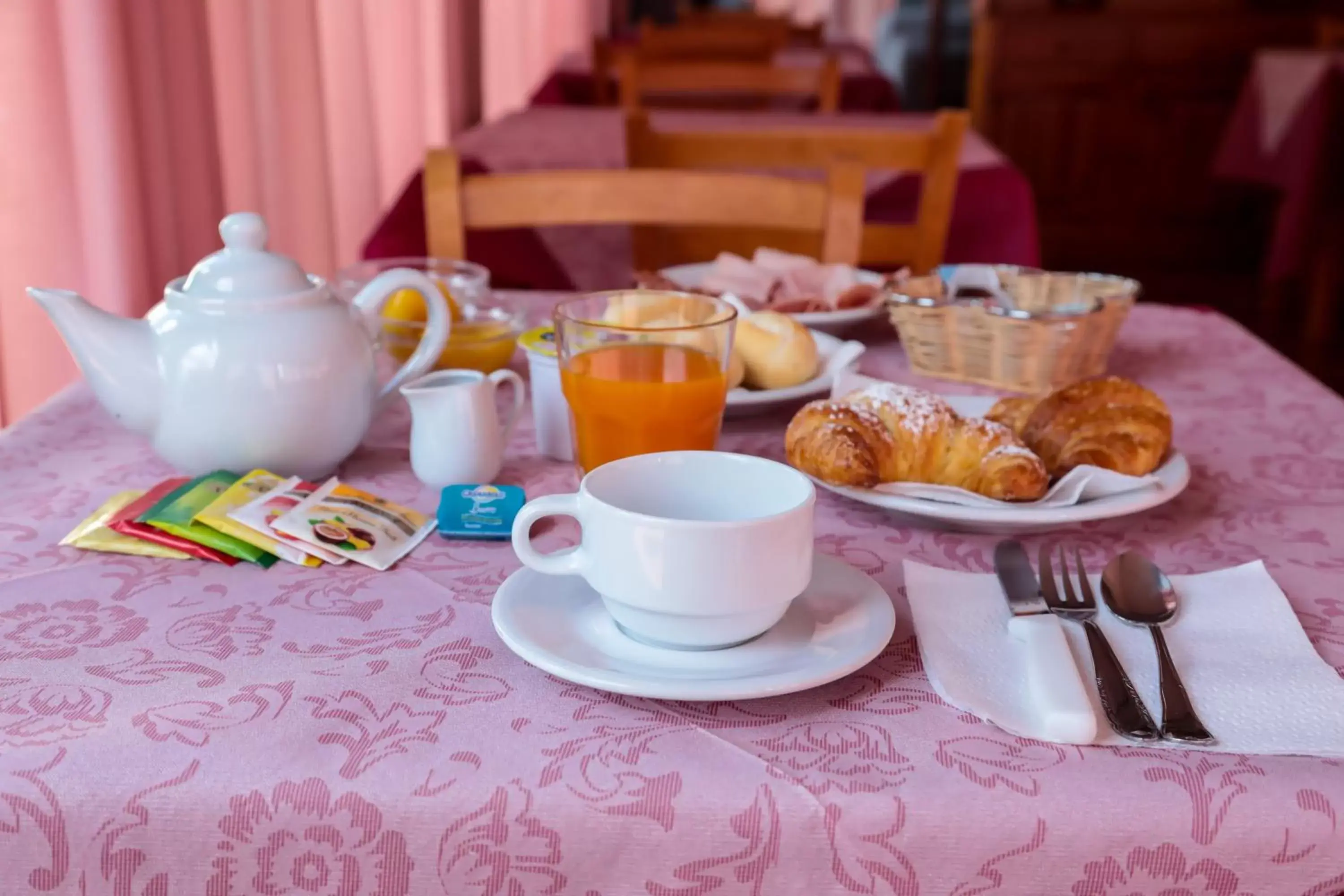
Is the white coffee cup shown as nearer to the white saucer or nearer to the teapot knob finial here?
the white saucer

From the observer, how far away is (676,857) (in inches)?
16.6

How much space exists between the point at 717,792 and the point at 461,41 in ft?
10.6

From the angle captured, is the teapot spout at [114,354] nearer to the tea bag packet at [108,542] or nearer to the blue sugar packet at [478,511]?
the tea bag packet at [108,542]

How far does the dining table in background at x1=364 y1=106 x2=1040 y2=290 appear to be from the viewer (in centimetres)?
176

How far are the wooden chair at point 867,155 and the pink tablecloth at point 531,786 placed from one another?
1.13 metres

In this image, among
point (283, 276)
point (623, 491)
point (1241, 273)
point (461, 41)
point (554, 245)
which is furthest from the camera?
point (1241, 273)

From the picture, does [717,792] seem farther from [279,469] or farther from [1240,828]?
[279,469]

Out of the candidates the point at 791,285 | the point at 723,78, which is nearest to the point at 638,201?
the point at 791,285

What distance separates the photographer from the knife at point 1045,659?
454 mm

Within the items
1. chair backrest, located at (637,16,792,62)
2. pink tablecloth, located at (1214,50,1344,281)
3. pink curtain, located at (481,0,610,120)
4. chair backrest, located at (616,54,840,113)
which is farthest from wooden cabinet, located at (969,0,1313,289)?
chair backrest, located at (616,54,840,113)

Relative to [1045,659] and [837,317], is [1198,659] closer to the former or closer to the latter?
[1045,659]

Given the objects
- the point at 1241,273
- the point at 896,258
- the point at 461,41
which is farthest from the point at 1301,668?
the point at 1241,273

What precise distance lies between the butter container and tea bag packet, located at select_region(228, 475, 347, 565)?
18cm

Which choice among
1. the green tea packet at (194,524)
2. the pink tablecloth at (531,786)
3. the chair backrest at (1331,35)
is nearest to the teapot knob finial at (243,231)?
the green tea packet at (194,524)
